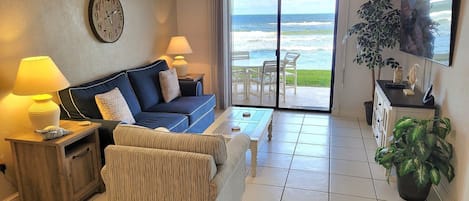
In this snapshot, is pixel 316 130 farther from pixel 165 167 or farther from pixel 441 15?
pixel 165 167

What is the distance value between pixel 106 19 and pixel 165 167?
2646mm

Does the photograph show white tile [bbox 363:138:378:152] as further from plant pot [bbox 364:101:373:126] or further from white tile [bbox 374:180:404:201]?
white tile [bbox 374:180:404:201]

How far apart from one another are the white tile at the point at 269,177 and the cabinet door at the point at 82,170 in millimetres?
1423

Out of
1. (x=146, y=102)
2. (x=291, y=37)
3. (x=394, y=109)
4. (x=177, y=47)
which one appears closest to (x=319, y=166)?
(x=394, y=109)

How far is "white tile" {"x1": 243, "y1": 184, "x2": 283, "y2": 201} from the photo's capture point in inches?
119

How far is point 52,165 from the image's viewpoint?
266 cm

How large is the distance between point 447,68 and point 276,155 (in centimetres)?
192

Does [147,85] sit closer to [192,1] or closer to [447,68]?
[192,1]

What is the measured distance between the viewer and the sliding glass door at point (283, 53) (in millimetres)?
5574

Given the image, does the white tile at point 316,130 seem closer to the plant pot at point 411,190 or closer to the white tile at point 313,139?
the white tile at point 313,139

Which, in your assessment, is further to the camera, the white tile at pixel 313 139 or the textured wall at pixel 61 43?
the white tile at pixel 313 139

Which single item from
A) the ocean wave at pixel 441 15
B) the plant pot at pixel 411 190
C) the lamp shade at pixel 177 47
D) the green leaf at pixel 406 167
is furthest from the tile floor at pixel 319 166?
the lamp shade at pixel 177 47

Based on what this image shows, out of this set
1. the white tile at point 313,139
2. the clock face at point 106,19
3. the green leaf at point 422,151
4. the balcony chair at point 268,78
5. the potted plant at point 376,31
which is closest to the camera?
the green leaf at point 422,151

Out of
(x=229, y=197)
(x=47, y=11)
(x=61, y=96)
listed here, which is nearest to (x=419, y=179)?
(x=229, y=197)
